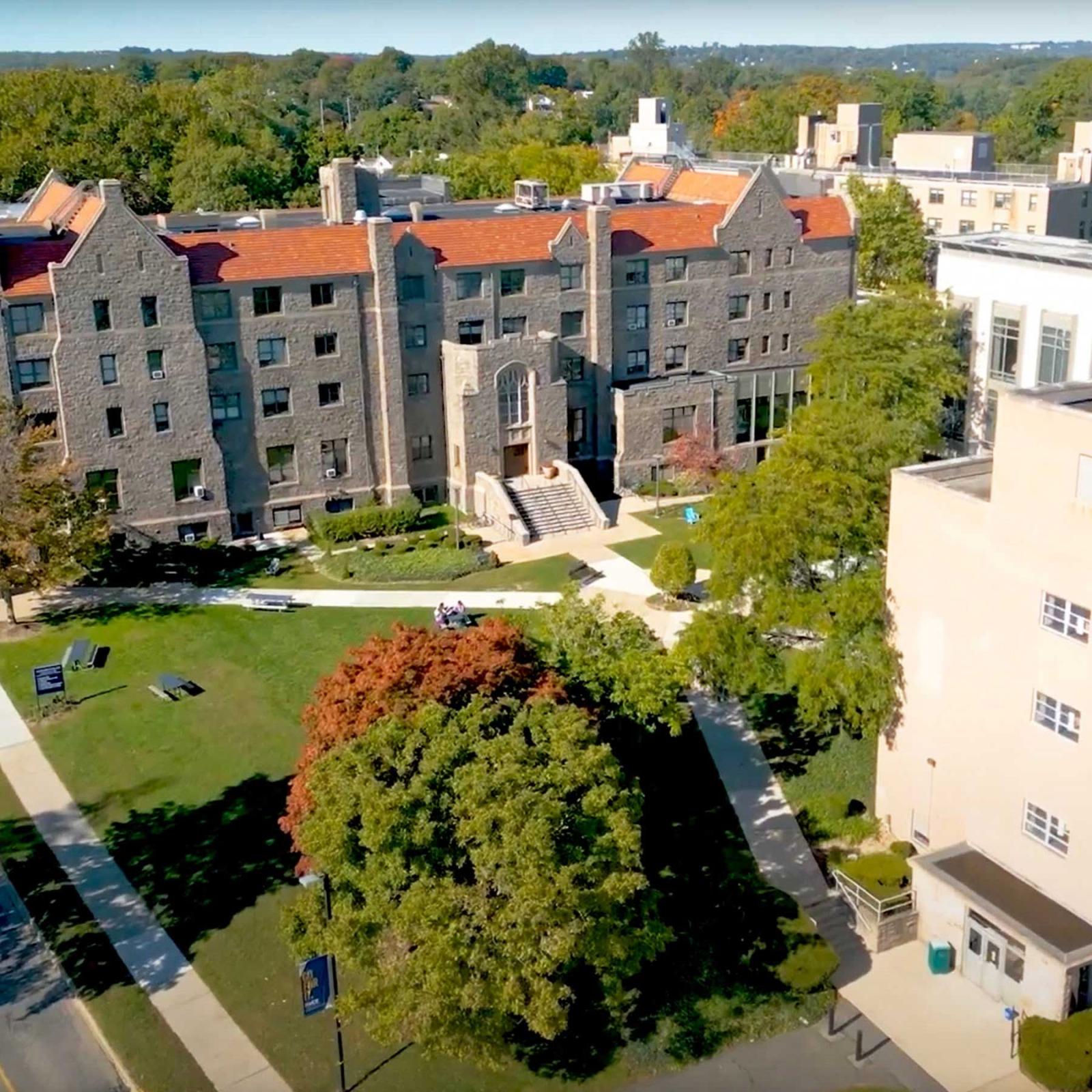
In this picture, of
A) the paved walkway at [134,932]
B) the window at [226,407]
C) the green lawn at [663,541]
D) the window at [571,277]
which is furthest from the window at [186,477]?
the window at [571,277]

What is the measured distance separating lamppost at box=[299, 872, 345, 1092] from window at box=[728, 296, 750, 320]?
47.3 metres

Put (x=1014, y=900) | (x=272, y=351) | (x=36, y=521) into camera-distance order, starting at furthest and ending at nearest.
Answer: (x=272, y=351), (x=36, y=521), (x=1014, y=900)

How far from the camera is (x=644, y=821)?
37.6 metres

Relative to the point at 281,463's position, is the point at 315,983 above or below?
below

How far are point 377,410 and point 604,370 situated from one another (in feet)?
39.8

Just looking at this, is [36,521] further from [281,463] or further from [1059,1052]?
[1059,1052]

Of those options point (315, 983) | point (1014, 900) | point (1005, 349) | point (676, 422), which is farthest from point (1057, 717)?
point (676, 422)

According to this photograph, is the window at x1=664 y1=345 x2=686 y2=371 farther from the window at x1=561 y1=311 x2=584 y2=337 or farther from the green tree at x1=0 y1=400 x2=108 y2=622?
the green tree at x1=0 y1=400 x2=108 y2=622

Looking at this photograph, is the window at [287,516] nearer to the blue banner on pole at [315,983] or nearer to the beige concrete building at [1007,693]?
the beige concrete building at [1007,693]

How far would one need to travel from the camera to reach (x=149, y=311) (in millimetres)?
56438

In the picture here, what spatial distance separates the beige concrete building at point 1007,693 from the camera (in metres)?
29.0

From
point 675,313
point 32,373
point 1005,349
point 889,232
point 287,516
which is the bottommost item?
point 287,516

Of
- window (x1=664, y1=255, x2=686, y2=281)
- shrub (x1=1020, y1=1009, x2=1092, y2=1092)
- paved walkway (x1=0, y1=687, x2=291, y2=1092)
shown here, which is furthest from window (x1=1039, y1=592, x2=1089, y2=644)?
window (x1=664, y1=255, x2=686, y2=281)

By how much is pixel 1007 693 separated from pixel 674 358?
130 feet
